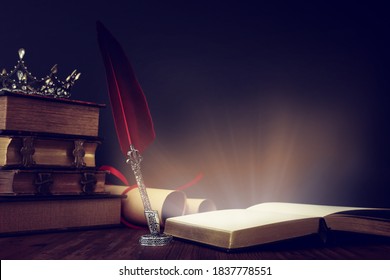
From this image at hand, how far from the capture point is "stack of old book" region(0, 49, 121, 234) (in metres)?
1.26

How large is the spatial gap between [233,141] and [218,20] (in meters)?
0.46

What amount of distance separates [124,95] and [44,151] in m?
0.31

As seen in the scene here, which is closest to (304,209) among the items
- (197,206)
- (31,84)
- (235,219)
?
(235,219)

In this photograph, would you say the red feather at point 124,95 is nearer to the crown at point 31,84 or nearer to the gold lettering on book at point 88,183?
the gold lettering on book at point 88,183

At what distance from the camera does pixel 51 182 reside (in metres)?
1.32

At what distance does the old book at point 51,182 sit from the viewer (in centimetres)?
126

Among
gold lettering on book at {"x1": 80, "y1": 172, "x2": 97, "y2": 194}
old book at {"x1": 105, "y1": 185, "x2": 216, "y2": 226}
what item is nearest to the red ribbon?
old book at {"x1": 105, "y1": 185, "x2": 216, "y2": 226}

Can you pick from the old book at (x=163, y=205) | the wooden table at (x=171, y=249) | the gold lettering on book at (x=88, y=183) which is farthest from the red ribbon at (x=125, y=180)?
the wooden table at (x=171, y=249)

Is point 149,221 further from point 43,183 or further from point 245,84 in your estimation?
point 245,84

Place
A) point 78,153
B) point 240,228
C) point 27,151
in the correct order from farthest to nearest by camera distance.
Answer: point 78,153
point 27,151
point 240,228

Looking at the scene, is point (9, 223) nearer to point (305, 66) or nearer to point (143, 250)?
point (143, 250)

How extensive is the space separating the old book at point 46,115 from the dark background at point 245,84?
400 mm

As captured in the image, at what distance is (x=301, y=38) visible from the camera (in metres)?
1.57

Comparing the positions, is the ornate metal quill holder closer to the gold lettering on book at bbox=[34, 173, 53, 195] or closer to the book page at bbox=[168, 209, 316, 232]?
the book page at bbox=[168, 209, 316, 232]
